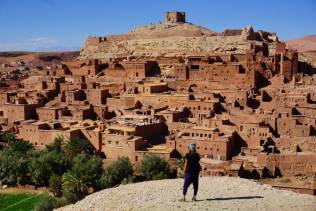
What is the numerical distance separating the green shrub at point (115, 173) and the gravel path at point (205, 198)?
9.29 meters

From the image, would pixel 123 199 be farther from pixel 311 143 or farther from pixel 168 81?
pixel 168 81

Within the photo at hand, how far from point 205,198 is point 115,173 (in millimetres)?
11643

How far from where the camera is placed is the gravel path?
935 centimetres

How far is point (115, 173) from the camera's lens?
21.1 m

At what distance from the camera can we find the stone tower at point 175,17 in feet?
152

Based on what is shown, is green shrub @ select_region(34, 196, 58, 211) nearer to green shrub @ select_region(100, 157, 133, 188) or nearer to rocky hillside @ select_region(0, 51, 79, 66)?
green shrub @ select_region(100, 157, 133, 188)

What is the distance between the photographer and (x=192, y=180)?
9312mm

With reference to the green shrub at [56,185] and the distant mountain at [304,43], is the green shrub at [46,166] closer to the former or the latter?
the green shrub at [56,185]

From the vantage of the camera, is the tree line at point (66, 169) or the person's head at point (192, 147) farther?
the tree line at point (66, 169)

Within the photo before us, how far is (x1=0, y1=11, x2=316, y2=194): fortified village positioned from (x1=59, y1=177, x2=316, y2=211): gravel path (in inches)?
264

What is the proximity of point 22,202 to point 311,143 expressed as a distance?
13.0m

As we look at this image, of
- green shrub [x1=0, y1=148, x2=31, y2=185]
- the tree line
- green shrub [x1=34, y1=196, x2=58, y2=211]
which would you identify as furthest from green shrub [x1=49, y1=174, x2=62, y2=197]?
green shrub [x1=34, y1=196, x2=58, y2=211]

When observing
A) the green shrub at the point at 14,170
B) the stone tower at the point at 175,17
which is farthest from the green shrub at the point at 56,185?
the stone tower at the point at 175,17

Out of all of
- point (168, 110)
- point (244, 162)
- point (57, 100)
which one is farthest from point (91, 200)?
point (57, 100)
